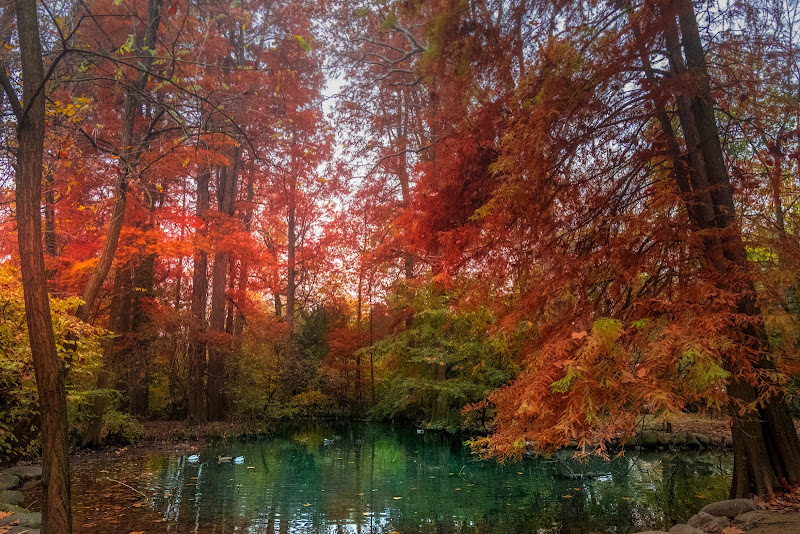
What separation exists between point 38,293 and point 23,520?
2.67 metres

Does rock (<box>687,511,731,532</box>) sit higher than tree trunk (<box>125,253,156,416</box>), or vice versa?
tree trunk (<box>125,253,156,416</box>)

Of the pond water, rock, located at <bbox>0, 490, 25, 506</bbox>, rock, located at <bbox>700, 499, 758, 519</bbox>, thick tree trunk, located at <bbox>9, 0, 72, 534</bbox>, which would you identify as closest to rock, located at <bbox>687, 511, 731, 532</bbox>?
rock, located at <bbox>700, 499, 758, 519</bbox>

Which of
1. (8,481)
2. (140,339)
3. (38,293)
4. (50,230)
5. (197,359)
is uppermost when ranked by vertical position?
(50,230)

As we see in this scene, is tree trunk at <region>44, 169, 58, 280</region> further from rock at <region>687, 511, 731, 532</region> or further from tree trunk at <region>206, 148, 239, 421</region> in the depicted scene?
rock at <region>687, 511, 731, 532</region>

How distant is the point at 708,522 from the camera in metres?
4.84

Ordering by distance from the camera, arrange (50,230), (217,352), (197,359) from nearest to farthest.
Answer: (50,230) < (197,359) < (217,352)

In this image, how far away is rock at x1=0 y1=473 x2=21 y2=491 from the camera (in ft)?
24.0

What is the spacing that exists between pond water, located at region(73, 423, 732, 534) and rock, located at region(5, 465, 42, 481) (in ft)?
1.99

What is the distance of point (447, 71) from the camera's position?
6.57 m

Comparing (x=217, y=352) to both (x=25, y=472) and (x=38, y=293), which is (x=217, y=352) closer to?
(x=25, y=472)

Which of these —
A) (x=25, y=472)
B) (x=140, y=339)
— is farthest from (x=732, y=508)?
(x=140, y=339)

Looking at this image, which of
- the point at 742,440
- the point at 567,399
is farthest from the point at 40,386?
the point at 742,440

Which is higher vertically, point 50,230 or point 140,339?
point 50,230

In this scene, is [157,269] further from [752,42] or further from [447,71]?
[752,42]
